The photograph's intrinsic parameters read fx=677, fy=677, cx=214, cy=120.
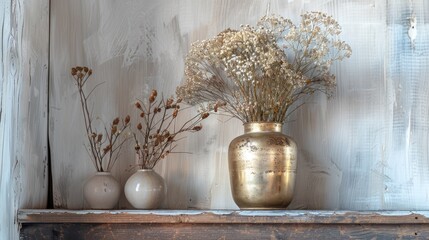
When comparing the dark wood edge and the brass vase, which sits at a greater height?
the brass vase

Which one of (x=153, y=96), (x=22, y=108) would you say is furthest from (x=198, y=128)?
(x=22, y=108)

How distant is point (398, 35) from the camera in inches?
70.6

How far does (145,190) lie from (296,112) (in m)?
0.45

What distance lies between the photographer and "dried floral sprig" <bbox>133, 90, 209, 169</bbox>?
1.76 m

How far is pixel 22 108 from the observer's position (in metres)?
1.69

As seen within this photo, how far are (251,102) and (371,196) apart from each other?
40cm

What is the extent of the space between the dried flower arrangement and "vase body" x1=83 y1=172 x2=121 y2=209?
0.29 m

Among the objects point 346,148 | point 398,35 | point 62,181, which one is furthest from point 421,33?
point 62,181

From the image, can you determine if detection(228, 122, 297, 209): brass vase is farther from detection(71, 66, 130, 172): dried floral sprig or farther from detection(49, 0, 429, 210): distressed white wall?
detection(71, 66, 130, 172): dried floral sprig

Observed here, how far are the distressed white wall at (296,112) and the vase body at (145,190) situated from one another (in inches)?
4.8

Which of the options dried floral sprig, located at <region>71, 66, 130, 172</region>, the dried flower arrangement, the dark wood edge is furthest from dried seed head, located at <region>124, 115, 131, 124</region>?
the dark wood edge

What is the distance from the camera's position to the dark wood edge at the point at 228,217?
1517 millimetres

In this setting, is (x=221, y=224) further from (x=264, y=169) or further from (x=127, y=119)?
(x=127, y=119)

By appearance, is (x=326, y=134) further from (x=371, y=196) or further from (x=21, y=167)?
(x=21, y=167)
